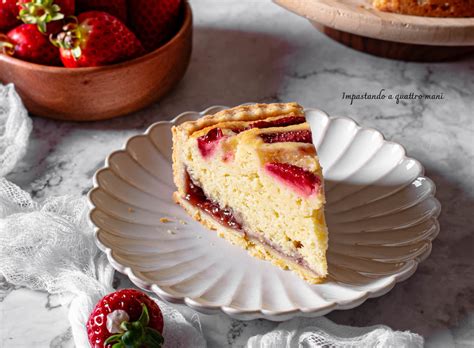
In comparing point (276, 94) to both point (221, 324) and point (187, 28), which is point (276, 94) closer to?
point (187, 28)

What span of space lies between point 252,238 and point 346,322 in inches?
15.9

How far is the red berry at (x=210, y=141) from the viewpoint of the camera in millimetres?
2104

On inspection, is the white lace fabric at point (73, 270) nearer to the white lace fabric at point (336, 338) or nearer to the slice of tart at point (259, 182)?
the white lace fabric at point (336, 338)

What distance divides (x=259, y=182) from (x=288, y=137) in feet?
0.52

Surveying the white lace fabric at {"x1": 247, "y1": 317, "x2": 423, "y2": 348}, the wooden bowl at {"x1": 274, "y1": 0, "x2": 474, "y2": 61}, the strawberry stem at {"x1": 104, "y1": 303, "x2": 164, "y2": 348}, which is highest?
the wooden bowl at {"x1": 274, "y1": 0, "x2": 474, "y2": 61}

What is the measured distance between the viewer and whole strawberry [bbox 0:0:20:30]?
2.63m

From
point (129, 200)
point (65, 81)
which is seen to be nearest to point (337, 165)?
point (129, 200)

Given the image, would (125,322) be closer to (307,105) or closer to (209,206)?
(209,206)

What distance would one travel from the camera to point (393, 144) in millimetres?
2365

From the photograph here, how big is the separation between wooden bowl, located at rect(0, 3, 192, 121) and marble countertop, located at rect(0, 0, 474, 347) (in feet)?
0.28

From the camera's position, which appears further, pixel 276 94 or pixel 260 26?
pixel 260 26

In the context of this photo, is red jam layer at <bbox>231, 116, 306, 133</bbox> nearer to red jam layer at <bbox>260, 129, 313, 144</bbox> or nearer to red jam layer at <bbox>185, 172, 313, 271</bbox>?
red jam layer at <bbox>260, 129, 313, 144</bbox>

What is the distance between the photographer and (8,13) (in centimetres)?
265

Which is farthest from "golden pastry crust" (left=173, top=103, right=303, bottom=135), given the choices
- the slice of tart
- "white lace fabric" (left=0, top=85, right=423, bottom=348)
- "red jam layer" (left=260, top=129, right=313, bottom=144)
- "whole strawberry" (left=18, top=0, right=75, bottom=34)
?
"whole strawberry" (left=18, top=0, right=75, bottom=34)
